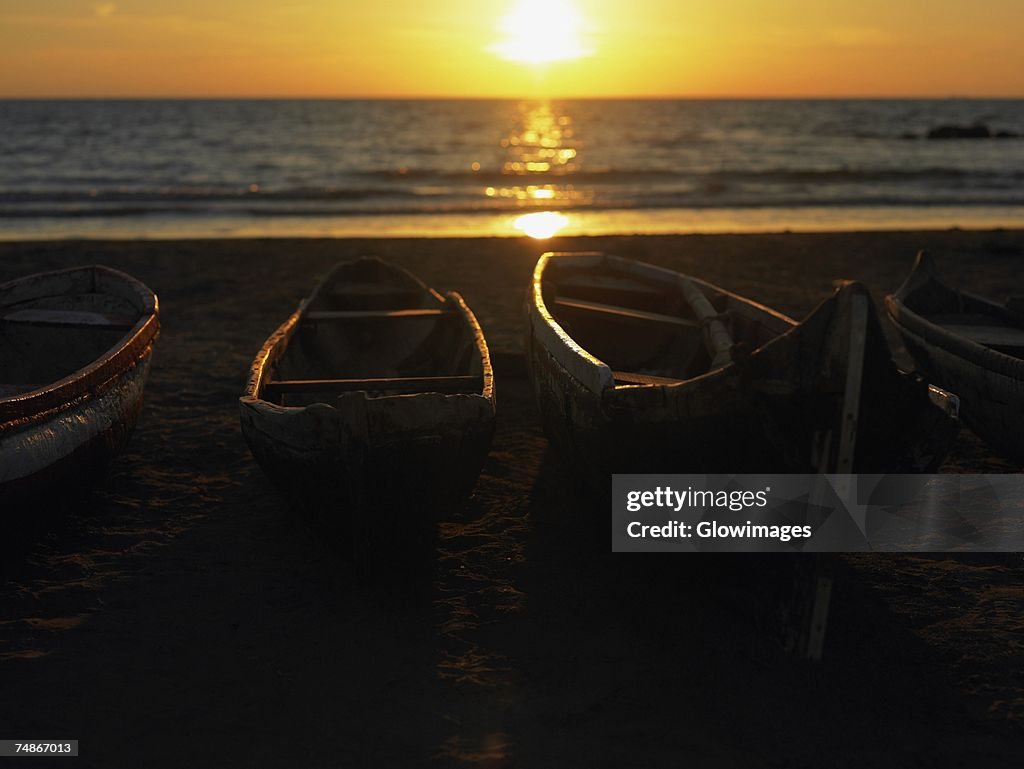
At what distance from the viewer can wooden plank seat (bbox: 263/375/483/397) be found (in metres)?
6.18

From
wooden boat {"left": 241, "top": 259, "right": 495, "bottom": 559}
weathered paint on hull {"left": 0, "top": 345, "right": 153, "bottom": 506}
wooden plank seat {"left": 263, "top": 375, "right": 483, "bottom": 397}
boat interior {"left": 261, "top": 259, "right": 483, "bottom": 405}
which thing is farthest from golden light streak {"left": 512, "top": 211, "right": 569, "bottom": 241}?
wooden boat {"left": 241, "top": 259, "right": 495, "bottom": 559}

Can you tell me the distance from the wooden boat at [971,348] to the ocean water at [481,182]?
13436 mm

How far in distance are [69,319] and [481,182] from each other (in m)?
28.9

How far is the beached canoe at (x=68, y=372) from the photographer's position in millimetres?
5262

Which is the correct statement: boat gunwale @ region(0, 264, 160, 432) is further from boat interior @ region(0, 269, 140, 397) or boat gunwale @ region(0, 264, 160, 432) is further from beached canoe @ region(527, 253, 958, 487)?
beached canoe @ region(527, 253, 958, 487)

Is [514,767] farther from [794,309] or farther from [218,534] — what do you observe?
[794,309]

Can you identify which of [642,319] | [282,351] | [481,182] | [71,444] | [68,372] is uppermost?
[481,182]

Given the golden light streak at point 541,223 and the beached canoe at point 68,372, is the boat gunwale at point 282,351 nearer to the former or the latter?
the beached canoe at point 68,372

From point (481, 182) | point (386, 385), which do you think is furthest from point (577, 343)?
point (481, 182)

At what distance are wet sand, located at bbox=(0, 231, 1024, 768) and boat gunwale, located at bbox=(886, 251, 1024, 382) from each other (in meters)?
0.98

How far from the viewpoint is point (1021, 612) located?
519 centimetres

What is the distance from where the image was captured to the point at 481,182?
35.3m

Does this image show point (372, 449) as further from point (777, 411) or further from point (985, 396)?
point (985, 396)

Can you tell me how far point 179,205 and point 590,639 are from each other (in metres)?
25.1
